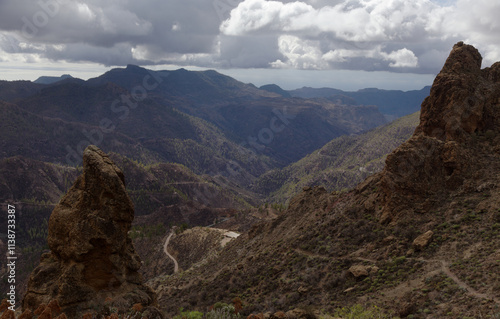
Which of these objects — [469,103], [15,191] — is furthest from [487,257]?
[15,191]

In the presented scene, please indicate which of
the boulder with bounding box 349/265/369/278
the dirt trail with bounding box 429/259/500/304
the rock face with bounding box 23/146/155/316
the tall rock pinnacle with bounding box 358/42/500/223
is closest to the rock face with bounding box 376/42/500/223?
the tall rock pinnacle with bounding box 358/42/500/223

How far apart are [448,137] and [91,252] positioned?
4280 cm

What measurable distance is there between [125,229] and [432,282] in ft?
86.3

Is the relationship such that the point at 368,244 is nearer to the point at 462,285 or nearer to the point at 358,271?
the point at 358,271

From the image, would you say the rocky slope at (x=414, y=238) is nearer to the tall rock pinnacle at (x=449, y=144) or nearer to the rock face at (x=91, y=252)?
the tall rock pinnacle at (x=449, y=144)

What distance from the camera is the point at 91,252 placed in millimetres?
27953

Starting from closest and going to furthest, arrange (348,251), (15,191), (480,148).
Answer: (348,251) → (480,148) → (15,191)

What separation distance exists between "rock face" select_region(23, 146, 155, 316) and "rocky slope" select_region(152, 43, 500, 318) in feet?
45.9

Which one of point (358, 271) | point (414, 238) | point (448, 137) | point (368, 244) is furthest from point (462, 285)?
point (448, 137)

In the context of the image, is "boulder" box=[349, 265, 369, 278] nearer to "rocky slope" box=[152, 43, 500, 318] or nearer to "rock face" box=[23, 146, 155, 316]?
"rocky slope" box=[152, 43, 500, 318]

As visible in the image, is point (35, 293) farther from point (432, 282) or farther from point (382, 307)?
point (432, 282)

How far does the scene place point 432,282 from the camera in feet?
89.8

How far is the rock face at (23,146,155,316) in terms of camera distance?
26.5 m

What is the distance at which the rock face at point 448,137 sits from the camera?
3912cm
